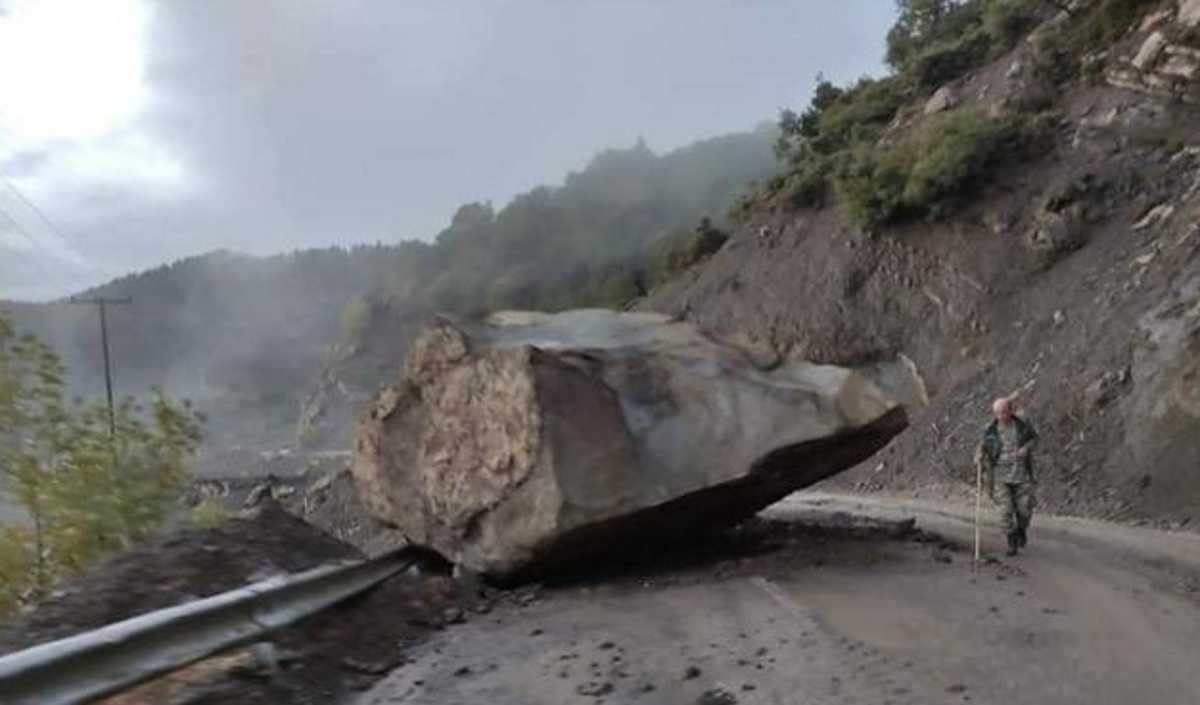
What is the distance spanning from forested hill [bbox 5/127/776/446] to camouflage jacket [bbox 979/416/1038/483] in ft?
197

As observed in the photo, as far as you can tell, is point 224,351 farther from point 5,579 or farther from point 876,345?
point 5,579

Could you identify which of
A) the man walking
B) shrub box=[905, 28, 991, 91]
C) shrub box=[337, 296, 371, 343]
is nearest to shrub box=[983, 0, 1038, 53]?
shrub box=[905, 28, 991, 91]

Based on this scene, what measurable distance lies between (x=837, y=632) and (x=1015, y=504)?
5837mm

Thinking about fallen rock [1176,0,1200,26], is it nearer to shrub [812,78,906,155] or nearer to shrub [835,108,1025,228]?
shrub [835,108,1025,228]

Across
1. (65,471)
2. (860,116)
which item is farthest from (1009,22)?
(65,471)

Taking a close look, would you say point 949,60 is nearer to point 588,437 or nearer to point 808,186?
point 808,186

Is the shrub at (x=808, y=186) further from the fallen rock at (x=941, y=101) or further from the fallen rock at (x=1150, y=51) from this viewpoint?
the fallen rock at (x=1150, y=51)

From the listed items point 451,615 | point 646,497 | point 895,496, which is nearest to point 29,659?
point 451,615

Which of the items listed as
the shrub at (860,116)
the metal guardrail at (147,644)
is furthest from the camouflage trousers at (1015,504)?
the shrub at (860,116)

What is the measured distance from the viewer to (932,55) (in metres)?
45.7

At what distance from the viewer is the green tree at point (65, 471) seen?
13.4m

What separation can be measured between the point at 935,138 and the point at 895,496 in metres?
13.1

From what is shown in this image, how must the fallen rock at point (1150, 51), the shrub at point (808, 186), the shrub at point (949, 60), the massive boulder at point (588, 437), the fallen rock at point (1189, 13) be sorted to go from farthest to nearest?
the shrub at point (808, 186) → the shrub at point (949, 60) → the fallen rock at point (1150, 51) → the fallen rock at point (1189, 13) → the massive boulder at point (588, 437)

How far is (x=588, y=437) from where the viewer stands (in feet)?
44.0
